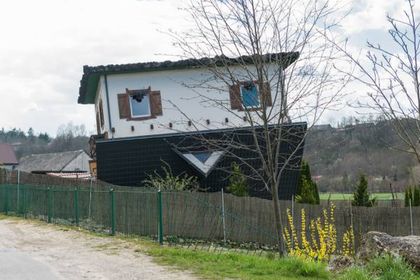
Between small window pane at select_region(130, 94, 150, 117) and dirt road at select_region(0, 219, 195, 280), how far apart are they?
418 inches

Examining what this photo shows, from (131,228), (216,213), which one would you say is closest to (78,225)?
(131,228)

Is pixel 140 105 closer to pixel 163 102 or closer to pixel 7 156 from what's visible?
pixel 163 102

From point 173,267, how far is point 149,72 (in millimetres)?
17937

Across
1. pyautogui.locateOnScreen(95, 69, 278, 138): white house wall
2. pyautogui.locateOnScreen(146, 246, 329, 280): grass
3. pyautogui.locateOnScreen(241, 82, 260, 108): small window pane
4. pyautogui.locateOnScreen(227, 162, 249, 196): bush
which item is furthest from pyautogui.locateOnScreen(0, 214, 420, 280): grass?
pyautogui.locateOnScreen(95, 69, 278, 138): white house wall

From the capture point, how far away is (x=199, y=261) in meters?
11.4

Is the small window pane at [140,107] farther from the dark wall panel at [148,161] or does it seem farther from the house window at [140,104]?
the dark wall panel at [148,161]

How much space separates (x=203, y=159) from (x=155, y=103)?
3426mm

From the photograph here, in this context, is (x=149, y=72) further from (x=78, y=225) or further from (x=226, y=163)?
(x=78, y=225)

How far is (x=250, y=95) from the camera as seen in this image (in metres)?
12.1

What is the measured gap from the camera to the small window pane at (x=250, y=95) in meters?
11.7

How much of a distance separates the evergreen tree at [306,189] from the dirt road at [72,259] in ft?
39.6

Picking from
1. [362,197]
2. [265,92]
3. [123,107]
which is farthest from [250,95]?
[123,107]

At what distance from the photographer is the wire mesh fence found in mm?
16242

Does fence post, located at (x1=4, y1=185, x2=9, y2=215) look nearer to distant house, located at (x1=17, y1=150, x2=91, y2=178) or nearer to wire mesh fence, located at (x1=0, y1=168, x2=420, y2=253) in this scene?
wire mesh fence, located at (x1=0, y1=168, x2=420, y2=253)
